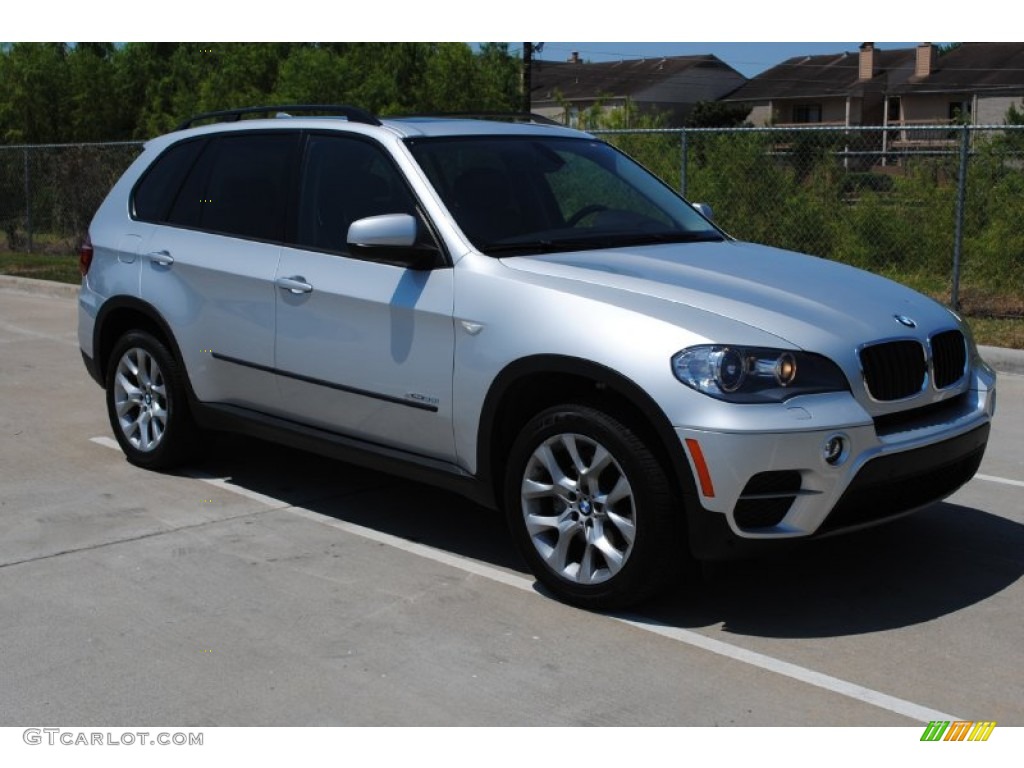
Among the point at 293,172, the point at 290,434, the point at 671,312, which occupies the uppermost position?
the point at 293,172

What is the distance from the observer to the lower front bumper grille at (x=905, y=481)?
465cm

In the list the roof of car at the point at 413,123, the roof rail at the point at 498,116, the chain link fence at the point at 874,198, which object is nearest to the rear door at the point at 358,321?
the roof of car at the point at 413,123

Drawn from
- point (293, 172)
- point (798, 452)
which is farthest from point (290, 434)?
point (798, 452)

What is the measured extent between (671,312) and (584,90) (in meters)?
72.9

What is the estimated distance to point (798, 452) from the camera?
4484 millimetres

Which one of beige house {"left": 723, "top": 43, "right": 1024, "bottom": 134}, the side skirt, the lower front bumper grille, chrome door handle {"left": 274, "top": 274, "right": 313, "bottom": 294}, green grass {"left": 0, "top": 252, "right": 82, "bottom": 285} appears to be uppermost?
beige house {"left": 723, "top": 43, "right": 1024, "bottom": 134}

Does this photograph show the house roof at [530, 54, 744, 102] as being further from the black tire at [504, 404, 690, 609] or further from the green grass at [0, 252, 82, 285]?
the black tire at [504, 404, 690, 609]

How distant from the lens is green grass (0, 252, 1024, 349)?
438 inches

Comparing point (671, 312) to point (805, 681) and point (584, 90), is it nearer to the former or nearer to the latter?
point (805, 681)

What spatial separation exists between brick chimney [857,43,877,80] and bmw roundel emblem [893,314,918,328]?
67.0m

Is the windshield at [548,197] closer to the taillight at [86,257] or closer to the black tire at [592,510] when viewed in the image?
the black tire at [592,510]

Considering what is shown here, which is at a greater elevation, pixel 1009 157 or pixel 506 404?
pixel 1009 157

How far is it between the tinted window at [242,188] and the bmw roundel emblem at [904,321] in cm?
282

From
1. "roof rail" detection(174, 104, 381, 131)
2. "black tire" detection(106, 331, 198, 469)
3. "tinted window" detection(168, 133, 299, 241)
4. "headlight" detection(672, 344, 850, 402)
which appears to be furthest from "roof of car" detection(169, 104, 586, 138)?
"headlight" detection(672, 344, 850, 402)
